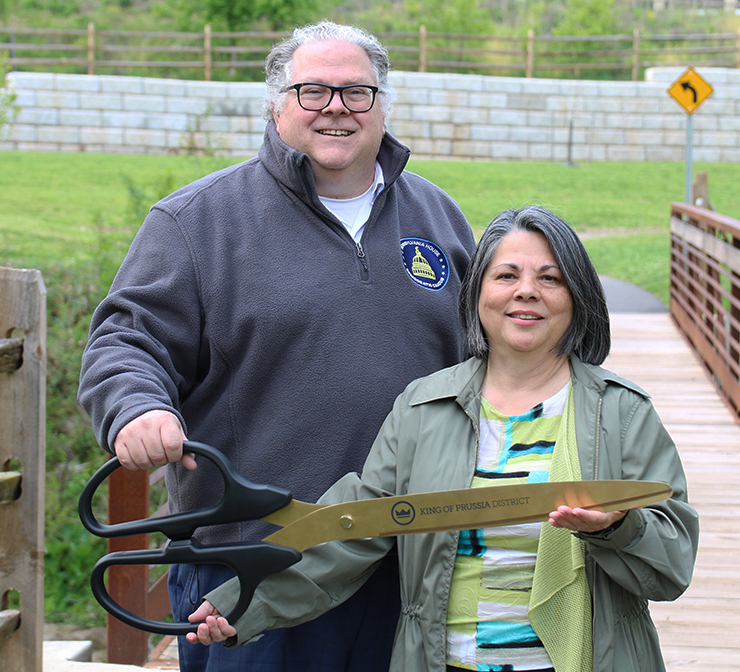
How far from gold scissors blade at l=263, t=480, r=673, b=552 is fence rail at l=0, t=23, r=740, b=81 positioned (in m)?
20.4

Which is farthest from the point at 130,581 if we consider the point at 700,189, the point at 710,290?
the point at 700,189

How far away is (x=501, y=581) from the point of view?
1.54m

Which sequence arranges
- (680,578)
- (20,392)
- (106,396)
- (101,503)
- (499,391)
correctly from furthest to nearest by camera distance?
1. (101,503)
2. (20,392)
3. (499,391)
4. (106,396)
5. (680,578)

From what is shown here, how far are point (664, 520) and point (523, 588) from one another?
0.28 meters

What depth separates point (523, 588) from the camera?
1525mm

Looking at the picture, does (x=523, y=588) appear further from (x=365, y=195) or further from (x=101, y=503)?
(x=101, y=503)

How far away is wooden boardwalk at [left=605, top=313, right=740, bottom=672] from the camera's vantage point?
3182mm

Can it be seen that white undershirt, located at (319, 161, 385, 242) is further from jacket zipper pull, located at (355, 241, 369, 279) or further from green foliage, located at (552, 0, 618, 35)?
green foliage, located at (552, 0, 618, 35)

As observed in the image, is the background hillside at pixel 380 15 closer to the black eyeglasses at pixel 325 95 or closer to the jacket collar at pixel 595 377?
the black eyeglasses at pixel 325 95

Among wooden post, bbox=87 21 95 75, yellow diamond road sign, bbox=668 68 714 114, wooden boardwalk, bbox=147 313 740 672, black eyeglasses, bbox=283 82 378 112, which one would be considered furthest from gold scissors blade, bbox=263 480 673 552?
wooden post, bbox=87 21 95 75

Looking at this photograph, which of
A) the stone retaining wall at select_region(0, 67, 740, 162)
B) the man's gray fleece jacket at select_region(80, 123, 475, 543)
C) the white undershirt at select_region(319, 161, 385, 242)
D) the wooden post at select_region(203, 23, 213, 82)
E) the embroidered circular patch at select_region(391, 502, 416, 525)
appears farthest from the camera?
the wooden post at select_region(203, 23, 213, 82)

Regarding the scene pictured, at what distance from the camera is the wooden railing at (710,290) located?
619 centimetres

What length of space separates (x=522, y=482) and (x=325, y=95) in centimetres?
94

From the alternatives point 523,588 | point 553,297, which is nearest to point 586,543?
point 523,588
